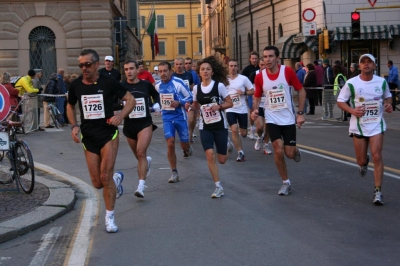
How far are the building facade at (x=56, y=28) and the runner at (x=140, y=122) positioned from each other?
2513 cm

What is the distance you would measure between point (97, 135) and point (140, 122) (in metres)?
2.45

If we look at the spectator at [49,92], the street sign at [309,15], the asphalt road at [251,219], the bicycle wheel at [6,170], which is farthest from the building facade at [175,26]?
the bicycle wheel at [6,170]

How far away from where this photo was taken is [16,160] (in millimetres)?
11016

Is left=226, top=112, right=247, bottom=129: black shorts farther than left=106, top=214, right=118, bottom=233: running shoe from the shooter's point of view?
Yes

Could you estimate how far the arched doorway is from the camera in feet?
118

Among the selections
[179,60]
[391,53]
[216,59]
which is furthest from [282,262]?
[391,53]

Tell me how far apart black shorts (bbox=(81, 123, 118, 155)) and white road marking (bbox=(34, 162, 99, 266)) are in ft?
2.90

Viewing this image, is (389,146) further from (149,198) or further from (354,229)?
(354,229)

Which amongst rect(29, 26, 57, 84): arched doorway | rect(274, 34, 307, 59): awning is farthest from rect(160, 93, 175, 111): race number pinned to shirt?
rect(274, 34, 307, 59): awning

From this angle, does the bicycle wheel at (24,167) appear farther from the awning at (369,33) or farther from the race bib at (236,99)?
the awning at (369,33)

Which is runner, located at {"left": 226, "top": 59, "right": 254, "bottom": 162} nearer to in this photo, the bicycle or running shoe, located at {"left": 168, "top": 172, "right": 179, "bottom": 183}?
running shoe, located at {"left": 168, "top": 172, "right": 179, "bottom": 183}

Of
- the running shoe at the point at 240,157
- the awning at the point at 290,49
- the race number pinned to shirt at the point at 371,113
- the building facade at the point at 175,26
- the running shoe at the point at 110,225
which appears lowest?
the running shoe at the point at 110,225

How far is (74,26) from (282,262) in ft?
99.6

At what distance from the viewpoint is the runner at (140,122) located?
1055 cm
